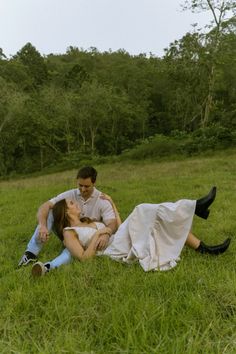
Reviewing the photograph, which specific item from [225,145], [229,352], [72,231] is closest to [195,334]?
[229,352]

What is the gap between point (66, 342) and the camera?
2.43 metres

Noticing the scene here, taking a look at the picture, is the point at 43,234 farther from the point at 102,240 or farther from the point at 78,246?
the point at 102,240

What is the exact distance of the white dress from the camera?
390cm

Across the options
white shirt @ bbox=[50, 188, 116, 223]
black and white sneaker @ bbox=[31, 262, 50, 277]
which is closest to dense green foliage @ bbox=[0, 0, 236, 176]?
white shirt @ bbox=[50, 188, 116, 223]

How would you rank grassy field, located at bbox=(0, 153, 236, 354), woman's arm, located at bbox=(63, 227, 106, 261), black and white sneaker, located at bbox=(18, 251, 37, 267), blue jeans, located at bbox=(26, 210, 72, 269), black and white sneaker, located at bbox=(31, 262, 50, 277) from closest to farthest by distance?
grassy field, located at bbox=(0, 153, 236, 354), black and white sneaker, located at bbox=(31, 262, 50, 277), blue jeans, located at bbox=(26, 210, 72, 269), woman's arm, located at bbox=(63, 227, 106, 261), black and white sneaker, located at bbox=(18, 251, 37, 267)

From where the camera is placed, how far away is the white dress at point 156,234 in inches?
154

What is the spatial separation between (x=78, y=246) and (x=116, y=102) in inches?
1352

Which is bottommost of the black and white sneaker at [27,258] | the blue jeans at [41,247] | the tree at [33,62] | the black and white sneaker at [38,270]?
the black and white sneaker at [27,258]

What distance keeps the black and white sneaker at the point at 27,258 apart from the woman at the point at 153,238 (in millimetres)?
501

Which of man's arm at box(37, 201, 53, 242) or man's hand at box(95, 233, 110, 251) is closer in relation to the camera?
man's hand at box(95, 233, 110, 251)

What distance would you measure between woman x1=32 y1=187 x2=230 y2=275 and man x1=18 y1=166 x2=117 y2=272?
15 centimetres

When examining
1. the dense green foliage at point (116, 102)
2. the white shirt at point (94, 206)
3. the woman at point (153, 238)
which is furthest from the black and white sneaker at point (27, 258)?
the dense green foliage at point (116, 102)

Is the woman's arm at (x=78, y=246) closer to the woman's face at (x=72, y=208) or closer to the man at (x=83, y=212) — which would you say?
the man at (x=83, y=212)

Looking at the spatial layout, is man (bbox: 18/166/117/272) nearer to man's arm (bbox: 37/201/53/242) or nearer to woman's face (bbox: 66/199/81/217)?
man's arm (bbox: 37/201/53/242)
